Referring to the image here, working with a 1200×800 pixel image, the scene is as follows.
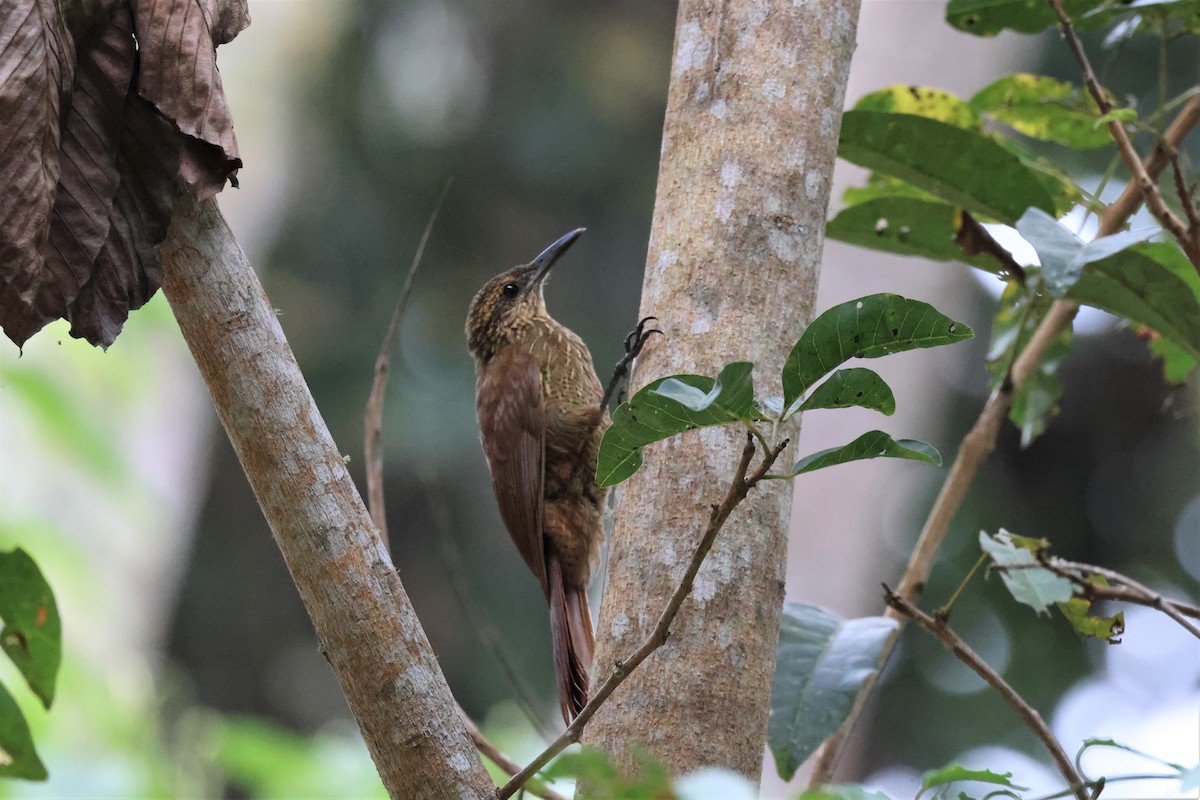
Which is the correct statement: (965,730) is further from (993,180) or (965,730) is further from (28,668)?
(28,668)

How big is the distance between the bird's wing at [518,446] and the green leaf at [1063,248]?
54.0 inches

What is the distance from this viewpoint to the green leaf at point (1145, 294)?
1637 millimetres

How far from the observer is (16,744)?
151 cm

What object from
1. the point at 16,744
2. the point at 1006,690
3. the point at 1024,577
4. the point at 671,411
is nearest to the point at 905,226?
the point at 1024,577

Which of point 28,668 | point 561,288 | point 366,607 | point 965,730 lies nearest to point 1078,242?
point 366,607

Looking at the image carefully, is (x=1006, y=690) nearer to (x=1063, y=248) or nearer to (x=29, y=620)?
(x=1063, y=248)

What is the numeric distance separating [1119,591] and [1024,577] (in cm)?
20

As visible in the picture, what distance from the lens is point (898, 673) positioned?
755 centimetres

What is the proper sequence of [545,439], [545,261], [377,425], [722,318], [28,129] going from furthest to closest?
[545,261] → [545,439] → [377,425] → [722,318] → [28,129]

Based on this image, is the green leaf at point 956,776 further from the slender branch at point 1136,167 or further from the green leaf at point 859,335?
the slender branch at point 1136,167

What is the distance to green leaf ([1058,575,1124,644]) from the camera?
163 centimetres

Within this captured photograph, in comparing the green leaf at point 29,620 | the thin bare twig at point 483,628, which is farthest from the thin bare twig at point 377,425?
the green leaf at point 29,620

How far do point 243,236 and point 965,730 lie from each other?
591 centimetres

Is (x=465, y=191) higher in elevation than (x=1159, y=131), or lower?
higher
